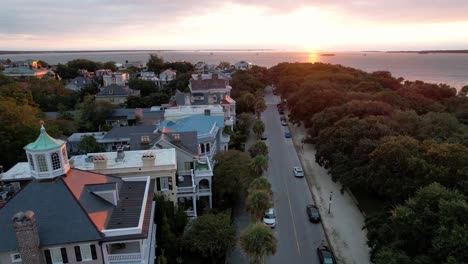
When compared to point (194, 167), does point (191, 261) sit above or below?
below

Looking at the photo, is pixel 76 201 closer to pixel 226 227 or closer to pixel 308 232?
pixel 226 227

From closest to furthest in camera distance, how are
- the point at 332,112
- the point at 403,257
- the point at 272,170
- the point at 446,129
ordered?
the point at 403,257 < the point at 446,129 < the point at 272,170 < the point at 332,112

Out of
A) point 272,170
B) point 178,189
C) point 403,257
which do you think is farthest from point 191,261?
point 272,170

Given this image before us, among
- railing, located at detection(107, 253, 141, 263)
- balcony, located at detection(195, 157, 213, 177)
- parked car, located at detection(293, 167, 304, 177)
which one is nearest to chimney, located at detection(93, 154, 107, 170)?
balcony, located at detection(195, 157, 213, 177)

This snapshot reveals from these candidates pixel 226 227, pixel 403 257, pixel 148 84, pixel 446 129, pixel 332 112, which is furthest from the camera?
pixel 148 84

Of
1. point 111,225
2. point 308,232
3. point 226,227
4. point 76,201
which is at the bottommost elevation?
point 308,232

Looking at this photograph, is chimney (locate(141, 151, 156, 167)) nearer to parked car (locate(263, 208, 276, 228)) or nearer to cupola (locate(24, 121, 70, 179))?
cupola (locate(24, 121, 70, 179))

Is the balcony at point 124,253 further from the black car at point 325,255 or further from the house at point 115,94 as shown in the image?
the house at point 115,94
